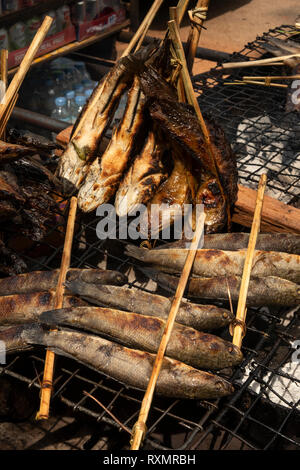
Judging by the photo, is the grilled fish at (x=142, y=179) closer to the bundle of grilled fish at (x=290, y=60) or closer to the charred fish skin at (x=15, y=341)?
the charred fish skin at (x=15, y=341)

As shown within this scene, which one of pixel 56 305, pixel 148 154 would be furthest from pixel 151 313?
pixel 148 154

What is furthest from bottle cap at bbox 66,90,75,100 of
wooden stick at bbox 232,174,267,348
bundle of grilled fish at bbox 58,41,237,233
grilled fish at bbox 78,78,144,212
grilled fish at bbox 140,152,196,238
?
wooden stick at bbox 232,174,267,348

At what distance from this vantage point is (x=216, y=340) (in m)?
3.03

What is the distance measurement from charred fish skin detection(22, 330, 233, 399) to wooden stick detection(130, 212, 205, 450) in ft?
0.19

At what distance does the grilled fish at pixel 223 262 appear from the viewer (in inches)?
139

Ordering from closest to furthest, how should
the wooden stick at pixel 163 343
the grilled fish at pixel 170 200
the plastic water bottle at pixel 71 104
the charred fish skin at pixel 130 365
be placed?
the wooden stick at pixel 163 343
the charred fish skin at pixel 130 365
the grilled fish at pixel 170 200
the plastic water bottle at pixel 71 104

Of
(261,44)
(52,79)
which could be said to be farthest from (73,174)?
(52,79)

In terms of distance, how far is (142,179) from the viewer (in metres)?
4.19

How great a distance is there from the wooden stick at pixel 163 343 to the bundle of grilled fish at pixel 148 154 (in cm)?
42

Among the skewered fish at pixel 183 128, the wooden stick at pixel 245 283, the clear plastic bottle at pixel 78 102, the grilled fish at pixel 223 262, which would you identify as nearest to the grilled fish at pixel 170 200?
the skewered fish at pixel 183 128

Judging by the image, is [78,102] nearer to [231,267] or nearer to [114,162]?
[114,162]

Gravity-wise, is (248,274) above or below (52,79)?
below

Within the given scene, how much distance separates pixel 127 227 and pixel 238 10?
13189 millimetres

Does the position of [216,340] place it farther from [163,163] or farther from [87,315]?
[163,163]
